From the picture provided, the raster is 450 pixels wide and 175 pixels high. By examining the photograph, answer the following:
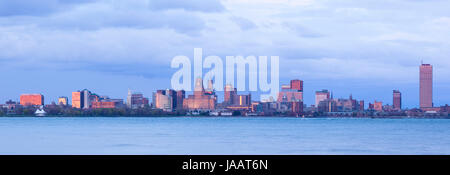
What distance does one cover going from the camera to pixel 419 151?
3844 centimetres

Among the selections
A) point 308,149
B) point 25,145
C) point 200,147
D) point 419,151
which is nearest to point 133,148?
point 200,147
